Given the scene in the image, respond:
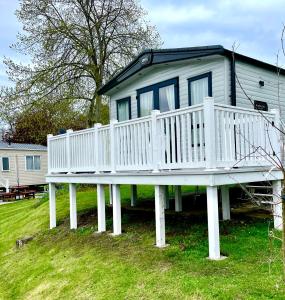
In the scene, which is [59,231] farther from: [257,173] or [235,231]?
[257,173]

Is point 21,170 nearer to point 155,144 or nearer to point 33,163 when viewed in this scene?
point 33,163

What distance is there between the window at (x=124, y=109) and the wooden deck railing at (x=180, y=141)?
2646 mm

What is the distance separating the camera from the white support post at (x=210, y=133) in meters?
6.06

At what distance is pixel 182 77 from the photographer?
984 centimetres

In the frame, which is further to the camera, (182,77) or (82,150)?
(182,77)

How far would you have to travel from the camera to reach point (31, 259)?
8609 millimetres

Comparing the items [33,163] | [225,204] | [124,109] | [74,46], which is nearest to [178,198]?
[225,204]

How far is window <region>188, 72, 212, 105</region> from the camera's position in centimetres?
908

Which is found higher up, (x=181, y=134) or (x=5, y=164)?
(x=181, y=134)

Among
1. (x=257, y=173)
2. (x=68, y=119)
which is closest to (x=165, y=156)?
(x=257, y=173)

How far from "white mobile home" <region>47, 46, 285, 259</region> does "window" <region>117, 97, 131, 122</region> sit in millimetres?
31

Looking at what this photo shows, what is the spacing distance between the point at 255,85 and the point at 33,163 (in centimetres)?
2463

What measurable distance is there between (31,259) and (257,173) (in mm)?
5177

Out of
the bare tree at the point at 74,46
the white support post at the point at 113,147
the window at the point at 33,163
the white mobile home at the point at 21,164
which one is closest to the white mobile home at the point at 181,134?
the white support post at the point at 113,147
